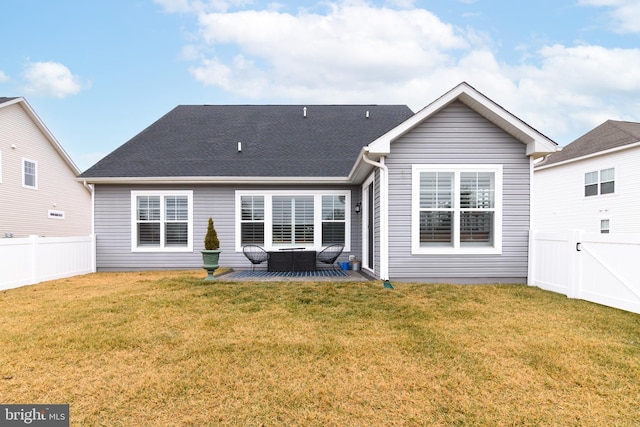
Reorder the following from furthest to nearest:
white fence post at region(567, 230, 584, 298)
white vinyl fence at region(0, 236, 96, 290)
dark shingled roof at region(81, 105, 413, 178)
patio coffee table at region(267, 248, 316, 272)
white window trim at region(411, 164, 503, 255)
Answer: dark shingled roof at region(81, 105, 413, 178)
patio coffee table at region(267, 248, 316, 272)
white vinyl fence at region(0, 236, 96, 290)
white window trim at region(411, 164, 503, 255)
white fence post at region(567, 230, 584, 298)

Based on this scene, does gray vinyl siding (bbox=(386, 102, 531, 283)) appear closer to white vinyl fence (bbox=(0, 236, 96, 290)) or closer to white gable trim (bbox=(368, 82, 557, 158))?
white gable trim (bbox=(368, 82, 557, 158))

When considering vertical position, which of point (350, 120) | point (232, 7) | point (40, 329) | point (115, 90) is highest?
point (232, 7)

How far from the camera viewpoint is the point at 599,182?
1567 centimetres

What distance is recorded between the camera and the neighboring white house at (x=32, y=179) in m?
13.1

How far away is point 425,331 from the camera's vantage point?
460cm

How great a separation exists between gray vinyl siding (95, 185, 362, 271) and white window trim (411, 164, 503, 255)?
3227 mm

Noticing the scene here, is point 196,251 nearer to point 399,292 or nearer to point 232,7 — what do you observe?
point 399,292

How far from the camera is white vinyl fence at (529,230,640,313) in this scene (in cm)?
561

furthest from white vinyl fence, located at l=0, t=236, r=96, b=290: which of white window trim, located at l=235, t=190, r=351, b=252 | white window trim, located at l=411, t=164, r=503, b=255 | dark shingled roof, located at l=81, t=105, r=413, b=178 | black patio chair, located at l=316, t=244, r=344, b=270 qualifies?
white window trim, located at l=411, t=164, r=503, b=255

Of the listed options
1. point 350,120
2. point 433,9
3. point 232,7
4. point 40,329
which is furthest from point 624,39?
point 40,329

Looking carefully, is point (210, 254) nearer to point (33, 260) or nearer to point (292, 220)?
point (292, 220)

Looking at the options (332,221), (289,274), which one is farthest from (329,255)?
(289,274)

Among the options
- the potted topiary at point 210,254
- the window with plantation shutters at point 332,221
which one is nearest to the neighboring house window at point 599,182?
the window with plantation shutters at point 332,221

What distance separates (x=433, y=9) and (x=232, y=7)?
7.88 m
